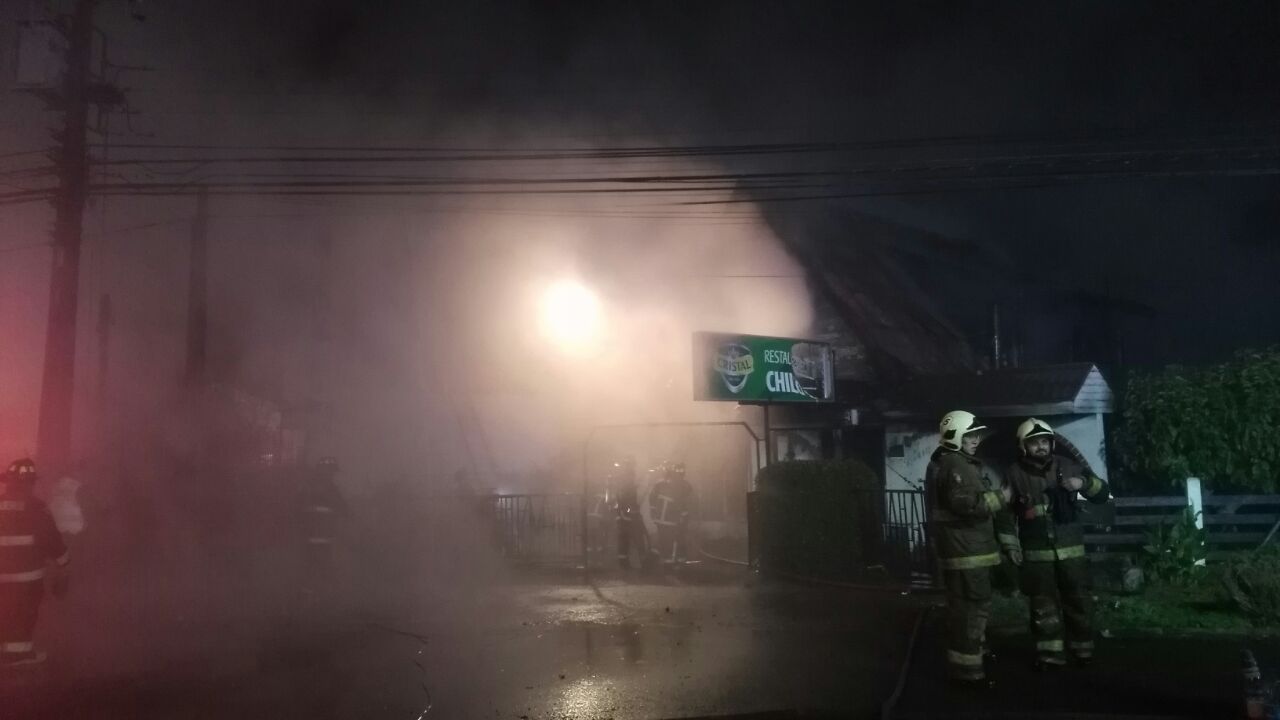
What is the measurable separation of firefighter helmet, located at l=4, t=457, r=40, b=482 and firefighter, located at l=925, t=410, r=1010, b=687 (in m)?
6.24

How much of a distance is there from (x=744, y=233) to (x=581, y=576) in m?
7.72

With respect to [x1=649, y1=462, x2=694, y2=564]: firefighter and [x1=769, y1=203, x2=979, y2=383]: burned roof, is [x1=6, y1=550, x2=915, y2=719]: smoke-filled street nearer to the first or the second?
[x1=649, y1=462, x2=694, y2=564]: firefighter

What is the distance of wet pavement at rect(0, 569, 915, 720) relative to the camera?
15.8ft

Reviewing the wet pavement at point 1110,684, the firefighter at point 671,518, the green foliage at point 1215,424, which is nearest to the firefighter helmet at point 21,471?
the wet pavement at point 1110,684

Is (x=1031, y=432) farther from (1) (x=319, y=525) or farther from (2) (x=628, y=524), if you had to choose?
(1) (x=319, y=525)

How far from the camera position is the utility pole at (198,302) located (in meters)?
13.7

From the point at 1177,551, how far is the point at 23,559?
8783 mm

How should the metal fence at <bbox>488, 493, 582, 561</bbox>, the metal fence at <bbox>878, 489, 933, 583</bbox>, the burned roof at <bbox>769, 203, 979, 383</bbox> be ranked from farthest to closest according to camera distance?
1. the burned roof at <bbox>769, 203, 979, 383</bbox>
2. the metal fence at <bbox>488, 493, 582, 561</bbox>
3. the metal fence at <bbox>878, 489, 933, 583</bbox>

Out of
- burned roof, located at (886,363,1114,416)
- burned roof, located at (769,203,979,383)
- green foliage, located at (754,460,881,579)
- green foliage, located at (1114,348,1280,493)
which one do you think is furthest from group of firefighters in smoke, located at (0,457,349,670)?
burned roof, located at (769,203,979,383)

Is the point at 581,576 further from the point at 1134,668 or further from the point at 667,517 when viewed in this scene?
the point at 1134,668

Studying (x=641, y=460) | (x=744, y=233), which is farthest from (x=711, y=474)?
(x=744, y=233)

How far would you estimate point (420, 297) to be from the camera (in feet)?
52.0

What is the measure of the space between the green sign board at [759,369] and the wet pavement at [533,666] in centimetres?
355

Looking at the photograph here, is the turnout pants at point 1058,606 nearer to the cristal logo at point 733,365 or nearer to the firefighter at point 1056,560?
the firefighter at point 1056,560
